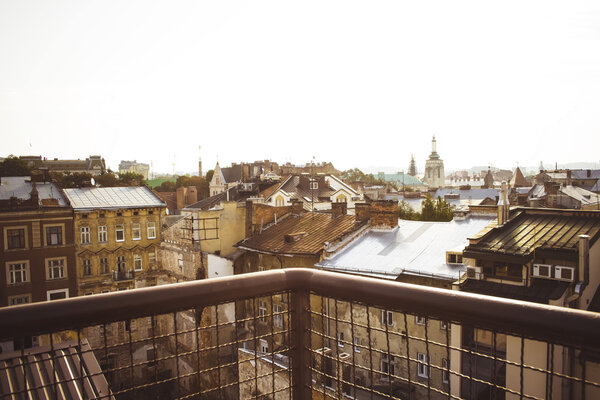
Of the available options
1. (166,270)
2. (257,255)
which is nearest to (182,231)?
(166,270)

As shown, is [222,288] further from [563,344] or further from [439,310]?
[563,344]

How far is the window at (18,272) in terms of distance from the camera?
21.9 m

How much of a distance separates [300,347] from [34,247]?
79.8 feet

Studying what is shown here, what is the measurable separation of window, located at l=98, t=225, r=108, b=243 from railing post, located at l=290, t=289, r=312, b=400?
2494 cm

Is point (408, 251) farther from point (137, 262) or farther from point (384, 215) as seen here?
point (137, 262)

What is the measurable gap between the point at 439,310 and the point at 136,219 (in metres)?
26.3

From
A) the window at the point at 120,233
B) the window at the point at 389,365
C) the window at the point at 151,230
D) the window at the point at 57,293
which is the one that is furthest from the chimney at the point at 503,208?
the window at the point at 57,293

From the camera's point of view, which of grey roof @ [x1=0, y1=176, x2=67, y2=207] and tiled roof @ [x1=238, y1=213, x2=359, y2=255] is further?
grey roof @ [x1=0, y1=176, x2=67, y2=207]

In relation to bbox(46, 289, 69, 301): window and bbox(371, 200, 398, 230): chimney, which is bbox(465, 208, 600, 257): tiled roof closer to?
bbox(371, 200, 398, 230): chimney

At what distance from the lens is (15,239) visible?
2228 centimetres

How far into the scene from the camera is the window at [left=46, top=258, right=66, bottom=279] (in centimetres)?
2302

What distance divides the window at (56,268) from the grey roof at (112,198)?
3.06 meters

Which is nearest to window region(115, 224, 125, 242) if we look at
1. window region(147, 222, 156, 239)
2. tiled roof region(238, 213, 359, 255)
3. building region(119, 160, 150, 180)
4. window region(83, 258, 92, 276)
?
window region(147, 222, 156, 239)

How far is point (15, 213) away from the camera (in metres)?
22.4
